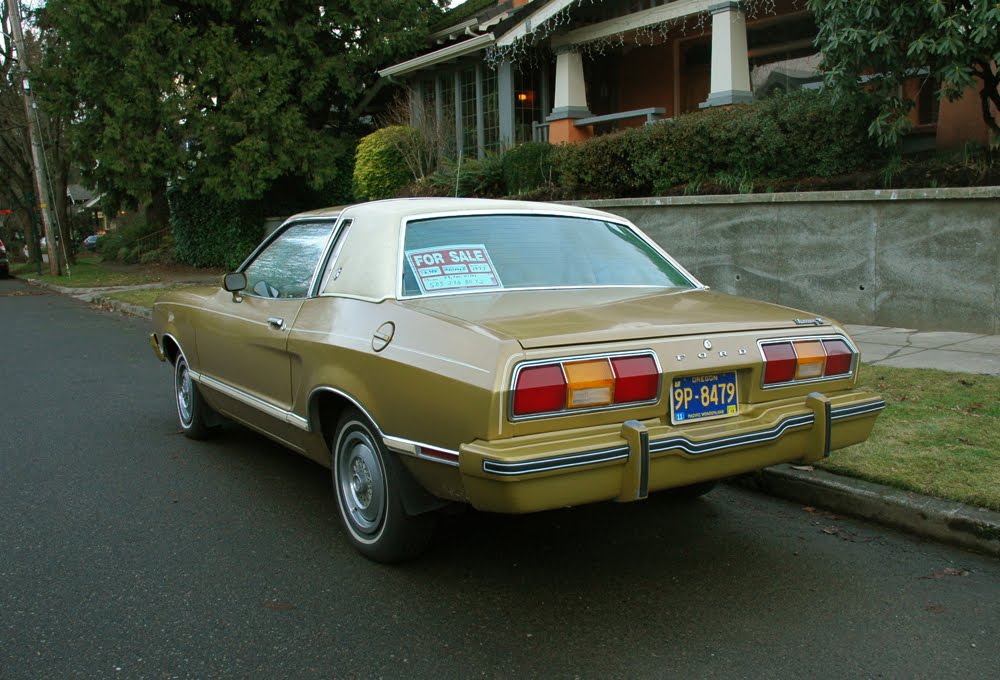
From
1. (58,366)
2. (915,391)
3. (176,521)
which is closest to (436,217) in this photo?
(176,521)

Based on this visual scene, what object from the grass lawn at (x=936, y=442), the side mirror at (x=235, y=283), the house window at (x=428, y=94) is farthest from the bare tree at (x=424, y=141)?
the side mirror at (x=235, y=283)

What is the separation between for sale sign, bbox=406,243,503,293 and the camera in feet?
12.9

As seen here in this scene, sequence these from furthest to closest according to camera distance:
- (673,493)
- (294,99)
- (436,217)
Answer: (294,99) < (673,493) < (436,217)

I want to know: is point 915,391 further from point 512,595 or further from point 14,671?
point 14,671

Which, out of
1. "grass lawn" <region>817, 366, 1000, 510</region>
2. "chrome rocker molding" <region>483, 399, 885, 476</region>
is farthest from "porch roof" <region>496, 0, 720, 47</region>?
"chrome rocker molding" <region>483, 399, 885, 476</region>

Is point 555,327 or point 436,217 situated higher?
point 436,217

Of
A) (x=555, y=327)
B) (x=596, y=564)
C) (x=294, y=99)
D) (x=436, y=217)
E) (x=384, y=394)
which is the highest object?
(x=294, y=99)

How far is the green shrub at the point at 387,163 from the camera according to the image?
59.8 ft

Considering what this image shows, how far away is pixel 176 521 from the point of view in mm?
4434

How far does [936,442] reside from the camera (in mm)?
4914

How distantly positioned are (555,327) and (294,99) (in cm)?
Result: 1874

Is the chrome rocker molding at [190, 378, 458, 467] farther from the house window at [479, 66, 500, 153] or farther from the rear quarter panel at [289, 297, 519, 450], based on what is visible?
the house window at [479, 66, 500, 153]

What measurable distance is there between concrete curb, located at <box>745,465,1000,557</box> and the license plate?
1.26 metres

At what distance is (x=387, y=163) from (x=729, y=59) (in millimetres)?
7882
